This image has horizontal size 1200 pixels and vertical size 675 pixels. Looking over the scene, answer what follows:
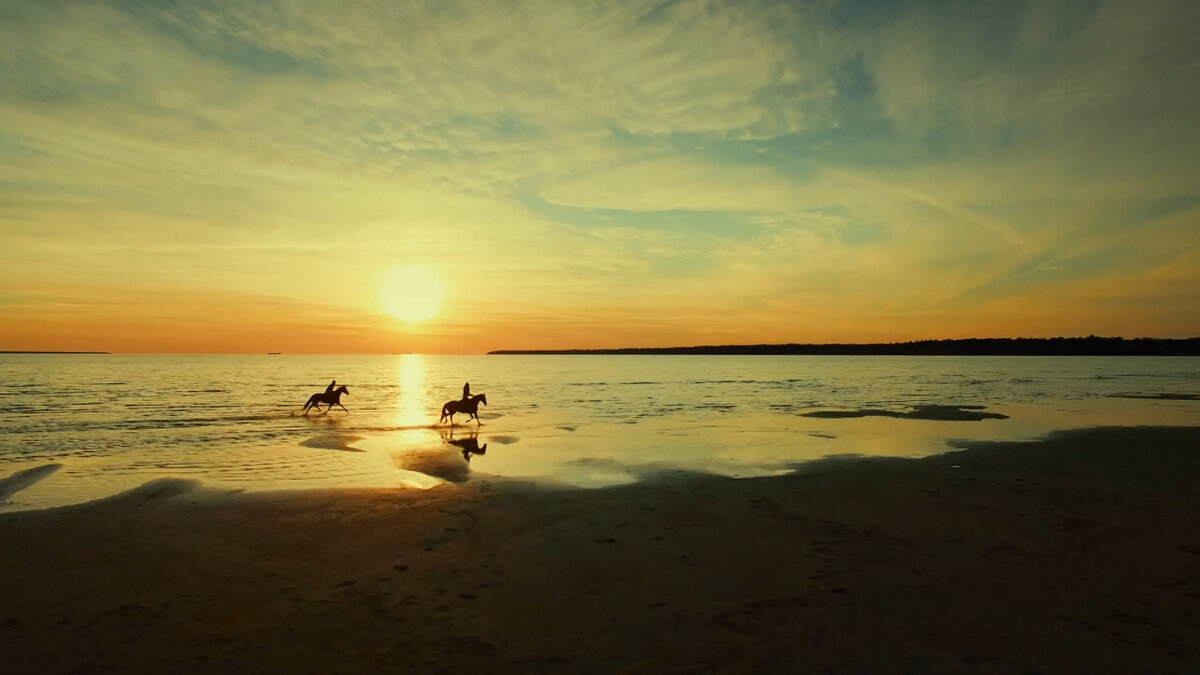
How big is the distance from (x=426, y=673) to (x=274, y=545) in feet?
18.6

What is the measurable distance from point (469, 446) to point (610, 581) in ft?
51.2

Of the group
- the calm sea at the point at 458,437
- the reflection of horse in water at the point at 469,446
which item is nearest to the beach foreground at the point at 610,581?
the calm sea at the point at 458,437

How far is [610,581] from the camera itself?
8.89 m

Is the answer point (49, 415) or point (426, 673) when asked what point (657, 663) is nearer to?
point (426, 673)

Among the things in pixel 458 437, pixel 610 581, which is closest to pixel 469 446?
pixel 458 437

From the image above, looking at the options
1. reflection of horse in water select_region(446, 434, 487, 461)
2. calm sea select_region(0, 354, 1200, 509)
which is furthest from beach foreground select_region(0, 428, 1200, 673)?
reflection of horse in water select_region(446, 434, 487, 461)

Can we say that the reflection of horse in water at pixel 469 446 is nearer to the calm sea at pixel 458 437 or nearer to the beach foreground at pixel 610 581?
the calm sea at pixel 458 437

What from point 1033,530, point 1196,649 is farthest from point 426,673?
point 1033,530

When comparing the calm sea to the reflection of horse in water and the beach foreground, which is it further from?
the beach foreground

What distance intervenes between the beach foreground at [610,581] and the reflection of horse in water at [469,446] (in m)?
6.83

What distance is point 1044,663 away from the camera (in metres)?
6.41

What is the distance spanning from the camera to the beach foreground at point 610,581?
670 cm

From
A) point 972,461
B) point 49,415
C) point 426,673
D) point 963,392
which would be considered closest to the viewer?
point 426,673

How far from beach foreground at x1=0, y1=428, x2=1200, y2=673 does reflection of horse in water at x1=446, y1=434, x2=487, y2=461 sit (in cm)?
683
